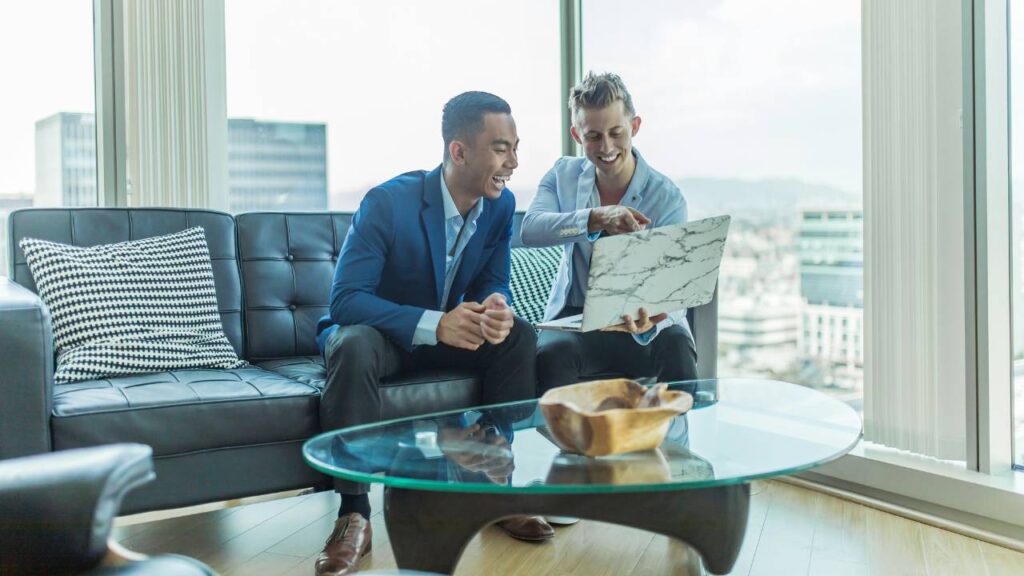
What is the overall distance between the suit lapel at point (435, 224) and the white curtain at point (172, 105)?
1.07 m

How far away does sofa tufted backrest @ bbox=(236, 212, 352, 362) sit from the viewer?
2.66 metres

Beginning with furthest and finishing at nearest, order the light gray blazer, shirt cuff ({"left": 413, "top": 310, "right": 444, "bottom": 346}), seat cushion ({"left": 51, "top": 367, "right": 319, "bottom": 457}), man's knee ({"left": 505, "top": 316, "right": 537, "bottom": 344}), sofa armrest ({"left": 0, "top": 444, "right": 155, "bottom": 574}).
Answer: the light gray blazer → man's knee ({"left": 505, "top": 316, "right": 537, "bottom": 344}) → shirt cuff ({"left": 413, "top": 310, "right": 444, "bottom": 346}) → seat cushion ({"left": 51, "top": 367, "right": 319, "bottom": 457}) → sofa armrest ({"left": 0, "top": 444, "right": 155, "bottom": 574})

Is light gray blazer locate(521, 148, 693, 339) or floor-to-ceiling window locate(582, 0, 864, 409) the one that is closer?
light gray blazer locate(521, 148, 693, 339)

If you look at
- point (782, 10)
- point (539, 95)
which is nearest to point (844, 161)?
point (782, 10)

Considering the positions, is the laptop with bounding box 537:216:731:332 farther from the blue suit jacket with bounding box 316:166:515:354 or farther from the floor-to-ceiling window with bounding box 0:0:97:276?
the floor-to-ceiling window with bounding box 0:0:97:276

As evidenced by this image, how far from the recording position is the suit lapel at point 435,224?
237 cm

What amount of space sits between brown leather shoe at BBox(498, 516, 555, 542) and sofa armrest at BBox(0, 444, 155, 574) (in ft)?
4.71

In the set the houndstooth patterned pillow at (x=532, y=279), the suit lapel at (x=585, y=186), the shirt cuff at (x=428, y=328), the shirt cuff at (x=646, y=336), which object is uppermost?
the suit lapel at (x=585, y=186)

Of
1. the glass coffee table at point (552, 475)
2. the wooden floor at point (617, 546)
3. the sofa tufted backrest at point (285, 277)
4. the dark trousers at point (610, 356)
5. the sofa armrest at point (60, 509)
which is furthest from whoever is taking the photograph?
the sofa tufted backrest at point (285, 277)

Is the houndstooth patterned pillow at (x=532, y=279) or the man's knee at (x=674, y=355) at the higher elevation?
the houndstooth patterned pillow at (x=532, y=279)

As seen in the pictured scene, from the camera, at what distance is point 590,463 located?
4.56 feet

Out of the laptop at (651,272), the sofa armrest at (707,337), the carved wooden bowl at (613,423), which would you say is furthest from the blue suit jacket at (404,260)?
the carved wooden bowl at (613,423)

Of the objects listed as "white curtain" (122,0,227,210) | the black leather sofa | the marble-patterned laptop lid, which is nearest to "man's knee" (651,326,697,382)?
the black leather sofa

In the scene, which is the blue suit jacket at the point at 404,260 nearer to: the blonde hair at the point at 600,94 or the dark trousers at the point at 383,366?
the dark trousers at the point at 383,366
